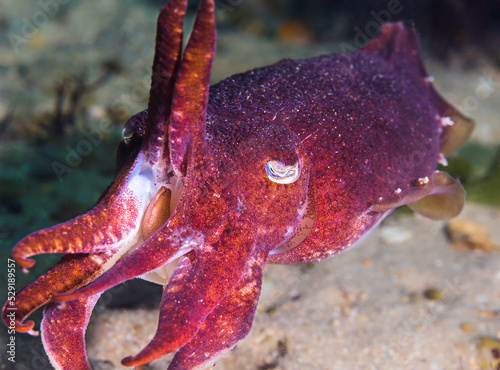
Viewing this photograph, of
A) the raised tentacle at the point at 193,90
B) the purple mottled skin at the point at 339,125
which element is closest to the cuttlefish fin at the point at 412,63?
the purple mottled skin at the point at 339,125

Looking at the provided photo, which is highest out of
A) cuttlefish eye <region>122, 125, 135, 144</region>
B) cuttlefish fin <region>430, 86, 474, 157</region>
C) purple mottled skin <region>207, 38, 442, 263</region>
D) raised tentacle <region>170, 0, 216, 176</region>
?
raised tentacle <region>170, 0, 216, 176</region>

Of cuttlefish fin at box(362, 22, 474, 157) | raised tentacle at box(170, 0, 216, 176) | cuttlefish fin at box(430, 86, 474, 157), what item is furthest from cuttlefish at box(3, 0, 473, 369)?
cuttlefish fin at box(430, 86, 474, 157)

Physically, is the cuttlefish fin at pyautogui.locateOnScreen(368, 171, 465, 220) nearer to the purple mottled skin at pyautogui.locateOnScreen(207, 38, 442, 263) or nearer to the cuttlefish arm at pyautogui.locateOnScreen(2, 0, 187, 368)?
the purple mottled skin at pyautogui.locateOnScreen(207, 38, 442, 263)

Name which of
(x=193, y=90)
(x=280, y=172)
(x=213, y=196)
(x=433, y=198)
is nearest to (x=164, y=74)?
(x=193, y=90)

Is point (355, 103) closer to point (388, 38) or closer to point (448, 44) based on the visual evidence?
point (388, 38)

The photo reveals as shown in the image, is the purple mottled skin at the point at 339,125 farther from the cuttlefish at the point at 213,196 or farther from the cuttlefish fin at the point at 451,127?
the cuttlefish fin at the point at 451,127

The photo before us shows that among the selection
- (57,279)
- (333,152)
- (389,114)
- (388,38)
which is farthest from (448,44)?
(57,279)
